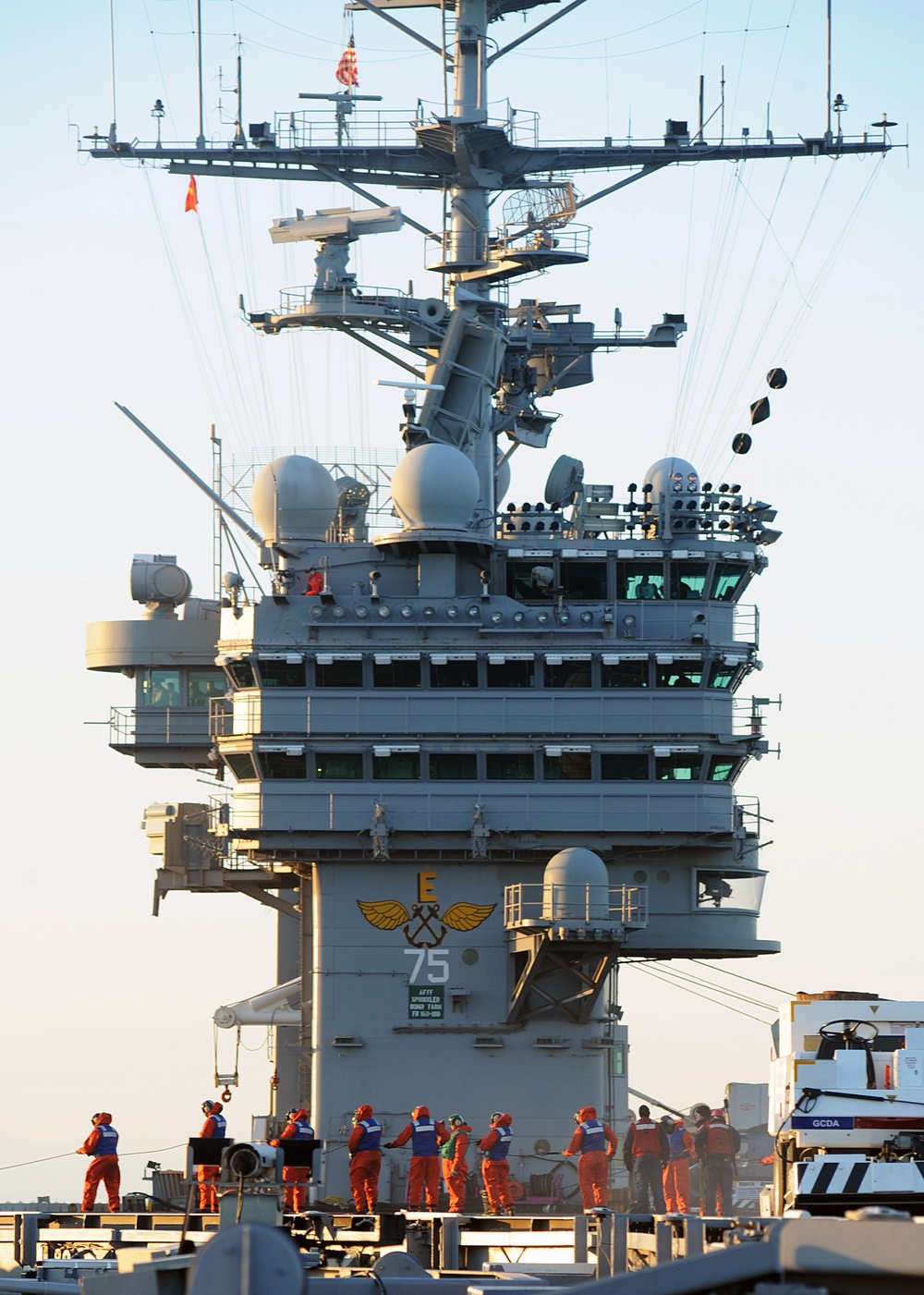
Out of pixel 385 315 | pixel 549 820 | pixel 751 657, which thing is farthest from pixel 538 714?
pixel 385 315

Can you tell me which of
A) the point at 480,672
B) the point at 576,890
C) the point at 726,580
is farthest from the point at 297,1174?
the point at 726,580

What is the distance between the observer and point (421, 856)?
129 ft

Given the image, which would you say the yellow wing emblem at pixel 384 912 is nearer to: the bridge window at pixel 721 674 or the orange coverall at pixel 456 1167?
the orange coverall at pixel 456 1167

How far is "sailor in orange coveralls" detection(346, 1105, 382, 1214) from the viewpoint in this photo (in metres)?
32.2

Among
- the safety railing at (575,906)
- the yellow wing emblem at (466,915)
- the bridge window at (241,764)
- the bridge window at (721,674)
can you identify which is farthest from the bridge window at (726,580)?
the bridge window at (241,764)

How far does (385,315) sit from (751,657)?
1024cm

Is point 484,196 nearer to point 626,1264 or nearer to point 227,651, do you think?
point 227,651

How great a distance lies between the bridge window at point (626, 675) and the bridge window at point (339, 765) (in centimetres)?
474

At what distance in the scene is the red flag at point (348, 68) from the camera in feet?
136

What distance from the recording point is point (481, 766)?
39.3 m

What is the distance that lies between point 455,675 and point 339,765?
2.69m

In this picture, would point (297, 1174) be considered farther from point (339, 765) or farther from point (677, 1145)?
point (339, 765)

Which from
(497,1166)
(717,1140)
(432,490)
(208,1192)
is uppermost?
(432,490)

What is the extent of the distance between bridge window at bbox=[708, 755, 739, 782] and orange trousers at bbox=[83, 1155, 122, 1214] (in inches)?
522
